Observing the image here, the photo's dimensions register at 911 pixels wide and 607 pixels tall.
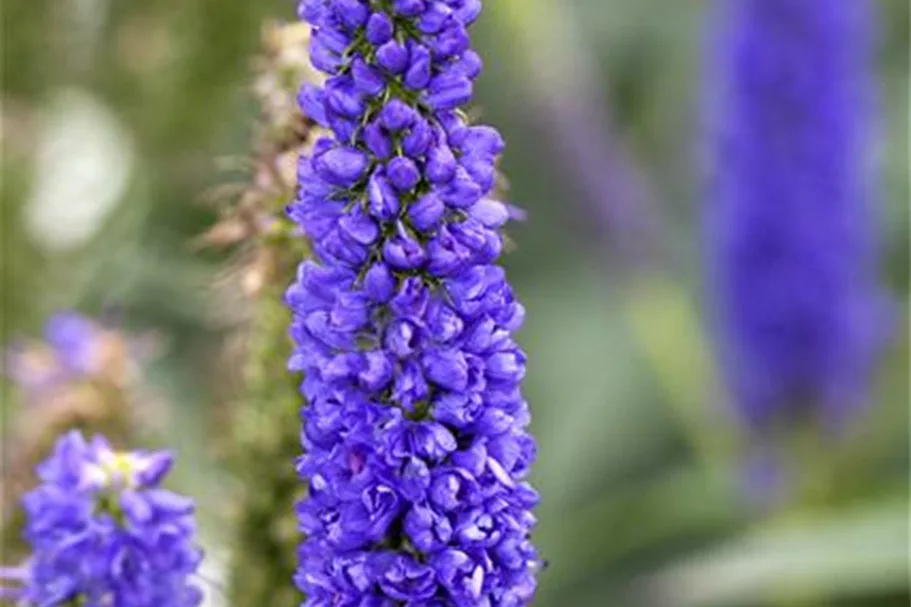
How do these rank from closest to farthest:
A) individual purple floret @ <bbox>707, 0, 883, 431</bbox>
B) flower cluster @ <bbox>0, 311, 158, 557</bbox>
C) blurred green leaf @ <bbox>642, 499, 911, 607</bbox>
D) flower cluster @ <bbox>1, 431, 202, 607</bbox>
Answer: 1. flower cluster @ <bbox>1, 431, 202, 607</bbox>
2. flower cluster @ <bbox>0, 311, 158, 557</bbox>
3. blurred green leaf @ <bbox>642, 499, 911, 607</bbox>
4. individual purple floret @ <bbox>707, 0, 883, 431</bbox>

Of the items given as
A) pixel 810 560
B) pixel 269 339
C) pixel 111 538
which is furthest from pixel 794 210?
pixel 111 538

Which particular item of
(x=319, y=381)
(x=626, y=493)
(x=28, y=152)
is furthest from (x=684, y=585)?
(x=319, y=381)

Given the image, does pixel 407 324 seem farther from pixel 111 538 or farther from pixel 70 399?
pixel 70 399

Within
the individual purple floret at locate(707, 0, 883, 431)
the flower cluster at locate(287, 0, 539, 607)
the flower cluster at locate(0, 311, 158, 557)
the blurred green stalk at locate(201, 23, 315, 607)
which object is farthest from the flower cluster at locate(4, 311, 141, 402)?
the individual purple floret at locate(707, 0, 883, 431)

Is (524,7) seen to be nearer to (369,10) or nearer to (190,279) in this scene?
(190,279)

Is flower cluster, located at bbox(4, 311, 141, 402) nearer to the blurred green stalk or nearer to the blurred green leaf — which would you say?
the blurred green stalk

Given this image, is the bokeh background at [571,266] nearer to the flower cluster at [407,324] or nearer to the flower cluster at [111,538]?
the flower cluster at [111,538]
